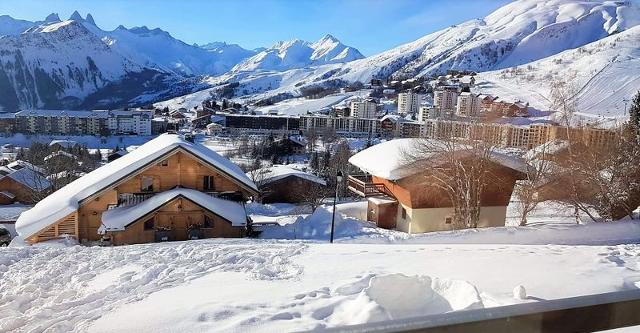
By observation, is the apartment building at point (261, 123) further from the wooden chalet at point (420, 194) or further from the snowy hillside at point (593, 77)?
the wooden chalet at point (420, 194)

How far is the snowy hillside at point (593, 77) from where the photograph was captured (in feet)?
306

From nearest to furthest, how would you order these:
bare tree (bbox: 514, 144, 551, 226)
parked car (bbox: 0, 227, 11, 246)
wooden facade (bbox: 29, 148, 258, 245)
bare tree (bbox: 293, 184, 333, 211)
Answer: bare tree (bbox: 514, 144, 551, 226)
wooden facade (bbox: 29, 148, 258, 245)
parked car (bbox: 0, 227, 11, 246)
bare tree (bbox: 293, 184, 333, 211)

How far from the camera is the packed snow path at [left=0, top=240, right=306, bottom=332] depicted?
5617 mm

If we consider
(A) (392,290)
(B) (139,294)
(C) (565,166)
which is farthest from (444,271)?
(C) (565,166)

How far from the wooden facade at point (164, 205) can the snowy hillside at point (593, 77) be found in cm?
6947

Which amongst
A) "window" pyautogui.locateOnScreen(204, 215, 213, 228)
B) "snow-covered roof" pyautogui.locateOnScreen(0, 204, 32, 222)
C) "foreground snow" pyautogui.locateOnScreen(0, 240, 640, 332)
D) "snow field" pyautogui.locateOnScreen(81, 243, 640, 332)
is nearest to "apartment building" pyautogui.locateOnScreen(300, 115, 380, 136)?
"snow-covered roof" pyautogui.locateOnScreen(0, 204, 32, 222)

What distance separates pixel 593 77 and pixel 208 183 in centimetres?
12117

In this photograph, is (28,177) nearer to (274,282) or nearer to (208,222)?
(208,222)

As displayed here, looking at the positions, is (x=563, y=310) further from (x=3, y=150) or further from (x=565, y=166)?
(x=3, y=150)

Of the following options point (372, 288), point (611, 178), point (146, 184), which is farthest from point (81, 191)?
point (611, 178)

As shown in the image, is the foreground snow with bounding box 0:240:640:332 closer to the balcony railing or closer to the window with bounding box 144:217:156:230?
the balcony railing

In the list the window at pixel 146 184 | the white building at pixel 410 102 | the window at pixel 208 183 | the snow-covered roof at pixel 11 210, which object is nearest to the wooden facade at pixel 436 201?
the window at pixel 208 183

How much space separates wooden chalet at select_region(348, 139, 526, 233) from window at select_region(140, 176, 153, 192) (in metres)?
9.33

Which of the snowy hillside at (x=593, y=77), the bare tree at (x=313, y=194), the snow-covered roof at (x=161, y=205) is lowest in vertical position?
the bare tree at (x=313, y=194)
